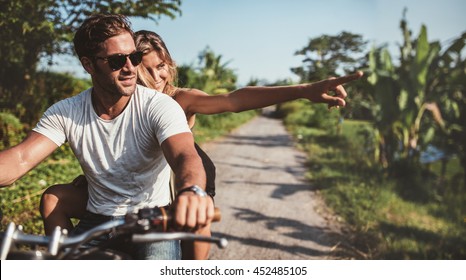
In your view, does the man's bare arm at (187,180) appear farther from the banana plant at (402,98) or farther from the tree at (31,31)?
the banana plant at (402,98)

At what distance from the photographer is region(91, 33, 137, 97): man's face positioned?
5.60 feet

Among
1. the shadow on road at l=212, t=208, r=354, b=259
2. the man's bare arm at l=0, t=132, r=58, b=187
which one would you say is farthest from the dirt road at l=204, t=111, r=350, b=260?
the man's bare arm at l=0, t=132, r=58, b=187

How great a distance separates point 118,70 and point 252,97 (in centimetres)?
94

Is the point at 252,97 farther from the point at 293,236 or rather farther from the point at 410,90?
the point at 410,90

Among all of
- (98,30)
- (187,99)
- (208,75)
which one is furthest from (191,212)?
(208,75)

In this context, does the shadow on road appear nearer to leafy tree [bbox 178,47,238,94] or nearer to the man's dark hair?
the man's dark hair

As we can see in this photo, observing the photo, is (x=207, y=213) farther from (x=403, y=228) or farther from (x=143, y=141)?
(x=403, y=228)

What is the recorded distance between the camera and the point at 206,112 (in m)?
2.35

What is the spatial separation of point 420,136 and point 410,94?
1360 millimetres

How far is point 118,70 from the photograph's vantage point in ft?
5.61

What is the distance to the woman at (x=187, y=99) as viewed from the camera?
195 cm

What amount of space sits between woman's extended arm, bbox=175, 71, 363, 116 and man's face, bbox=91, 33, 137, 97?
2.07 feet

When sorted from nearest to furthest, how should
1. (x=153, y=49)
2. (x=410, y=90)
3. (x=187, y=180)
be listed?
1. (x=187, y=180)
2. (x=153, y=49)
3. (x=410, y=90)
